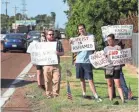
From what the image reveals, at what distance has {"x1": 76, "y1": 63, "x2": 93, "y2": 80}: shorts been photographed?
11461mm

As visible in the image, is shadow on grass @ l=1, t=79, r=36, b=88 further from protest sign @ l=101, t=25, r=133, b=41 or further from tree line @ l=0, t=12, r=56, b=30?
tree line @ l=0, t=12, r=56, b=30

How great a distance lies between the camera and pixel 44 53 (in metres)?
12.3

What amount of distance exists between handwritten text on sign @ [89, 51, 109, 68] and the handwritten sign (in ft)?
3.68

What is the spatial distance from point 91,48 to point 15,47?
26.4 metres

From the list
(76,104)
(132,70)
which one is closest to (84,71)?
(76,104)

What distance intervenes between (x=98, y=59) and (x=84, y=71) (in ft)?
1.78

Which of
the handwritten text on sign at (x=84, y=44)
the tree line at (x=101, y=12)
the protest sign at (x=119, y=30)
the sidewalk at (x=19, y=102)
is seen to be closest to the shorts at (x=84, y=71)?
the handwritten text on sign at (x=84, y=44)

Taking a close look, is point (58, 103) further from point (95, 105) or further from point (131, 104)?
point (131, 104)

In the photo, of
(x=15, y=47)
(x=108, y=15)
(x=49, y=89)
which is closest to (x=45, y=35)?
(x=49, y=89)

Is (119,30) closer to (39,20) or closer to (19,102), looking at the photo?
(19,102)

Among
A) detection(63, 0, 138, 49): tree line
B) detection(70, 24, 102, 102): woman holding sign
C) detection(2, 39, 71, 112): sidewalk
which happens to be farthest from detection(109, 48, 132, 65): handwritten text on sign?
detection(63, 0, 138, 49): tree line

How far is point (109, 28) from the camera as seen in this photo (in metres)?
12.7

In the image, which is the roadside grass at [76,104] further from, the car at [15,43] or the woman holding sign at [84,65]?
the car at [15,43]

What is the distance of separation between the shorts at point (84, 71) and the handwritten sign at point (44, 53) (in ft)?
2.36
